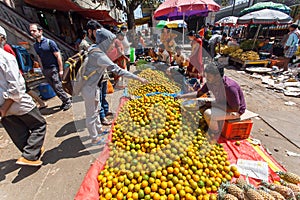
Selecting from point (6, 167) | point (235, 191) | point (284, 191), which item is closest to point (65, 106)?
point (6, 167)

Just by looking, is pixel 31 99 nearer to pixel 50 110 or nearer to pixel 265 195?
pixel 50 110

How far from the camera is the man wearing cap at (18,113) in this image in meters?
1.88

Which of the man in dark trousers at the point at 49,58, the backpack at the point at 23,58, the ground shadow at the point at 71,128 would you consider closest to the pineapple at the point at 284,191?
the ground shadow at the point at 71,128

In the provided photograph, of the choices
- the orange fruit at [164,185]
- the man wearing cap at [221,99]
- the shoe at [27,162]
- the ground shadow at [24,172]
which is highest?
the man wearing cap at [221,99]

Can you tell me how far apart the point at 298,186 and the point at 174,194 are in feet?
4.71

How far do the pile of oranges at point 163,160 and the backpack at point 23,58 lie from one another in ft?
13.6

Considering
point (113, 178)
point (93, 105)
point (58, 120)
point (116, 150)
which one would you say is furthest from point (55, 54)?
point (113, 178)

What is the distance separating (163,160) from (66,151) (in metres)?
1.94

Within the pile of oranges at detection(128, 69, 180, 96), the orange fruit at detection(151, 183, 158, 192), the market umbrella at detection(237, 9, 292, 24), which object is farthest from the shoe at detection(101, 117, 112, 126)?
the market umbrella at detection(237, 9, 292, 24)

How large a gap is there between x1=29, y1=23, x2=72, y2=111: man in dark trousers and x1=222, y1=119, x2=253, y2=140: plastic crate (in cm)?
395

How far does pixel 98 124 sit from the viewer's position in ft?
9.59

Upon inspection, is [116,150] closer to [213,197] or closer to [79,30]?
[213,197]

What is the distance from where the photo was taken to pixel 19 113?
214 centimetres

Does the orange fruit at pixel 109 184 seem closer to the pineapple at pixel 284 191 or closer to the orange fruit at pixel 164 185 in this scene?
the orange fruit at pixel 164 185
